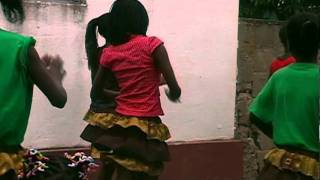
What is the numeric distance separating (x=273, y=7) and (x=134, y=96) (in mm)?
5338

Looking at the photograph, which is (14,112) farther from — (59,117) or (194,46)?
(194,46)

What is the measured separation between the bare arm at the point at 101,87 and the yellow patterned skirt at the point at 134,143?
0.56ft

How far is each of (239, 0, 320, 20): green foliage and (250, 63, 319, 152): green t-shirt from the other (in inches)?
197

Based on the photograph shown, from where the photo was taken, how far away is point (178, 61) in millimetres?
6301

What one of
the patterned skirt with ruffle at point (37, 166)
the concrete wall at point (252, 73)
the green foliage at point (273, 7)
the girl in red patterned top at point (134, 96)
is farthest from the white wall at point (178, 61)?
the patterned skirt with ruffle at point (37, 166)

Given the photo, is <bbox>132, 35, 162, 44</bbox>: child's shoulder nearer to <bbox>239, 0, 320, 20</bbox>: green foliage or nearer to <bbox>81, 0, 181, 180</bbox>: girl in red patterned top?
<bbox>81, 0, 181, 180</bbox>: girl in red patterned top

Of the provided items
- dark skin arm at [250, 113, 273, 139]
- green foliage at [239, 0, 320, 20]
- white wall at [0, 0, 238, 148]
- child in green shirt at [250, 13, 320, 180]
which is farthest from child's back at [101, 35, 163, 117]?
green foliage at [239, 0, 320, 20]

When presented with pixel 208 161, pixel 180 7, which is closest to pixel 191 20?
pixel 180 7

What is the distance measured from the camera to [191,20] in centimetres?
638

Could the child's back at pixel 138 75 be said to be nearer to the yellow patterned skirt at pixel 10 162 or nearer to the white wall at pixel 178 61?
the yellow patterned skirt at pixel 10 162

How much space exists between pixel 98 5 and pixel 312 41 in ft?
8.26

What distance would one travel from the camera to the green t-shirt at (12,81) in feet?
9.86

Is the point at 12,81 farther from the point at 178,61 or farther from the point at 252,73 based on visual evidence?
the point at 252,73

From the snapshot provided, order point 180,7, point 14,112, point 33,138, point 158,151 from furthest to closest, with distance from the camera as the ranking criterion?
point 180,7 < point 33,138 < point 158,151 < point 14,112
